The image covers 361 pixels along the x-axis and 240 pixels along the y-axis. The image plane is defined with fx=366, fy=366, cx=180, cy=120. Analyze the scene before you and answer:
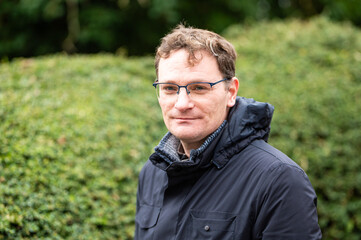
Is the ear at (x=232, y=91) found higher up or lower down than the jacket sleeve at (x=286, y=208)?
higher up

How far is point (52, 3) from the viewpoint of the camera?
816 cm

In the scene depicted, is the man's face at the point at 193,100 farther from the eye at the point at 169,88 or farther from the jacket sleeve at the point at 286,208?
the jacket sleeve at the point at 286,208

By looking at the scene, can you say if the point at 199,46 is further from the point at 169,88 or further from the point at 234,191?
the point at 234,191

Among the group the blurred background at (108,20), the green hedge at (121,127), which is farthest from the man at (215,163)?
the blurred background at (108,20)

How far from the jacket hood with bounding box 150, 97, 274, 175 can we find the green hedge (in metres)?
1.41

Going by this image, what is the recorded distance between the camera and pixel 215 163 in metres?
1.89

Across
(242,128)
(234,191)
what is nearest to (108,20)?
(242,128)

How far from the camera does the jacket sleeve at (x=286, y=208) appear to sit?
62.9 inches

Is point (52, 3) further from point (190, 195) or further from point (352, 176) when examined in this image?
point (190, 195)

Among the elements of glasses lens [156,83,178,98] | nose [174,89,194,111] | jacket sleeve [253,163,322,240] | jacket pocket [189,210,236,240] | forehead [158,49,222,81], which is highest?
forehead [158,49,222,81]

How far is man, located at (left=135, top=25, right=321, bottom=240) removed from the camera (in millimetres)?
1664

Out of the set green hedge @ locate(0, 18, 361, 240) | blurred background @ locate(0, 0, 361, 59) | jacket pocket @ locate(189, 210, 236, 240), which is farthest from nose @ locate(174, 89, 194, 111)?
blurred background @ locate(0, 0, 361, 59)

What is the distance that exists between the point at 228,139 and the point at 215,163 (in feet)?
0.48

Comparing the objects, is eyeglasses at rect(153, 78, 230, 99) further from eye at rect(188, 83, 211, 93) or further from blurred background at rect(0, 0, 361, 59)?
blurred background at rect(0, 0, 361, 59)
